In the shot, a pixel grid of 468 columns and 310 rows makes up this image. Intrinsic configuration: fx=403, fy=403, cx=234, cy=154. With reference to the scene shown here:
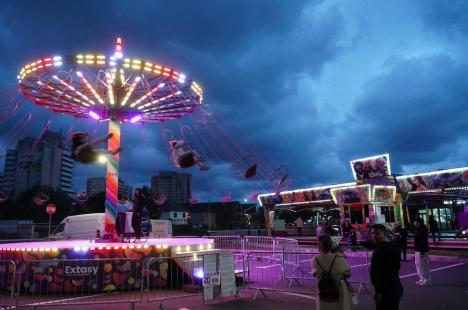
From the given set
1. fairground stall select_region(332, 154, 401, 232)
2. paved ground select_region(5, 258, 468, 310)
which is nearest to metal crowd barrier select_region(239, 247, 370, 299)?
paved ground select_region(5, 258, 468, 310)

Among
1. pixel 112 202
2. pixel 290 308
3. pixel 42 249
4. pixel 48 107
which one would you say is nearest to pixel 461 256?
pixel 290 308

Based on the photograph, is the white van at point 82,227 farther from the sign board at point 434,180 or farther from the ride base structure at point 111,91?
the sign board at point 434,180

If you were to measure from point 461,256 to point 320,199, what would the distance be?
46.8 ft

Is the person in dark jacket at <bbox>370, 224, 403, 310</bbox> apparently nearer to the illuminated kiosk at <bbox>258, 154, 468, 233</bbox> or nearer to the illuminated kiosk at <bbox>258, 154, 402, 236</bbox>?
the illuminated kiosk at <bbox>258, 154, 468, 233</bbox>

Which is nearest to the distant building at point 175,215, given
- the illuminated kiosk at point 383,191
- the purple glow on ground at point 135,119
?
the illuminated kiosk at point 383,191

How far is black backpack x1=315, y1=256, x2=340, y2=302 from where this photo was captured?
15.9ft

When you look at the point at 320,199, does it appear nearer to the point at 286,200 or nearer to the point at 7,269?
the point at 286,200

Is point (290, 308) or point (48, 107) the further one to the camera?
point (48, 107)

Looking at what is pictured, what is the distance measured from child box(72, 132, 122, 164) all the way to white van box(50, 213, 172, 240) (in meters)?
10.4

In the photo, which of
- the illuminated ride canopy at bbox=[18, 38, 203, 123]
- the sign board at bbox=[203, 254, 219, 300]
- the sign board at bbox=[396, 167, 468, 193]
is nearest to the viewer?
the sign board at bbox=[203, 254, 219, 300]

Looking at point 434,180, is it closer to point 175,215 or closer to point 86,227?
point 86,227

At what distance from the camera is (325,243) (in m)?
5.15

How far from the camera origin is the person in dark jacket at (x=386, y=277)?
16.5ft

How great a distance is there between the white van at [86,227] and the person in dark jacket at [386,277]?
16638 mm
